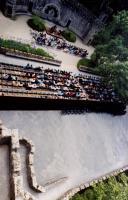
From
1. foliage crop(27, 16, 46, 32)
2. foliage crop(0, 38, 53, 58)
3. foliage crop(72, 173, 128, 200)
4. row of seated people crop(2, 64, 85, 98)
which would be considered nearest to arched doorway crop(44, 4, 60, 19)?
foliage crop(27, 16, 46, 32)

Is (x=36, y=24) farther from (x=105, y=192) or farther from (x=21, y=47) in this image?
(x=105, y=192)

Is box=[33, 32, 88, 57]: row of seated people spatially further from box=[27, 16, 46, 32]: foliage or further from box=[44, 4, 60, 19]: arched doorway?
box=[44, 4, 60, 19]: arched doorway

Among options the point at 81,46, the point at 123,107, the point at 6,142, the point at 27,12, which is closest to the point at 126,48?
the point at 123,107

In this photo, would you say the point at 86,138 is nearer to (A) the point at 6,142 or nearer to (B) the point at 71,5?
(A) the point at 6,142

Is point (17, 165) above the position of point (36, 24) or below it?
below

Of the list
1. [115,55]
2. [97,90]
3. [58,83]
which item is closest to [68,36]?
[115,55]

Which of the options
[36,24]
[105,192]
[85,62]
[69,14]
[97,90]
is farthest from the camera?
[69,14]
